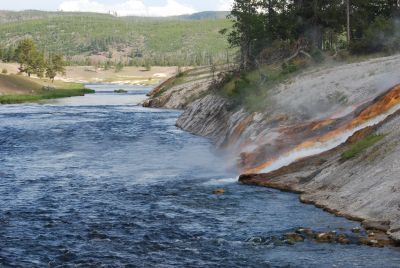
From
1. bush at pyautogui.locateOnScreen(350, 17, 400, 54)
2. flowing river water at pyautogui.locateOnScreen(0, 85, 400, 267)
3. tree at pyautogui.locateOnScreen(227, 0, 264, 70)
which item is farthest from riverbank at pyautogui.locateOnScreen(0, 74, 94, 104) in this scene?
bush at pyautogui.locateOnScreen(350, 17, 400, 54)

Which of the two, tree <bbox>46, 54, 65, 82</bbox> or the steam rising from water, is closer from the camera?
the steam rising from water

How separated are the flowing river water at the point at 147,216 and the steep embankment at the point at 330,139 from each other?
4.87 ft

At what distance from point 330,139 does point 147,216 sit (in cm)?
1450

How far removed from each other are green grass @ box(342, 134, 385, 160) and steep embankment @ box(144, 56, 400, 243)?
0.07m

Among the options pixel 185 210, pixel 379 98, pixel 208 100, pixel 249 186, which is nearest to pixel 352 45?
pixel 208 100

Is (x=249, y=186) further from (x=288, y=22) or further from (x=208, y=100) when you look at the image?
(x=288, y=22)

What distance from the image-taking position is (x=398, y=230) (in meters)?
21.8

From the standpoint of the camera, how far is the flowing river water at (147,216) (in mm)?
20375

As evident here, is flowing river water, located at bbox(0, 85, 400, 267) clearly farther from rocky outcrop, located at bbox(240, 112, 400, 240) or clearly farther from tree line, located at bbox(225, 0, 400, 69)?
tree line, located at bbox(225, 0, 400, 69)

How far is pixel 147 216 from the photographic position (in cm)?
2628

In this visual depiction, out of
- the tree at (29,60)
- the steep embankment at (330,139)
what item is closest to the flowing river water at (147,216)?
the steep embankment at (330,139)

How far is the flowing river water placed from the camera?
20.4 metres

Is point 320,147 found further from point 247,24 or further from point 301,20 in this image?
point 247,24

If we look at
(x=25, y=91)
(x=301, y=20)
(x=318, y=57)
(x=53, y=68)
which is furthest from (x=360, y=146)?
(x=53, y=68)
